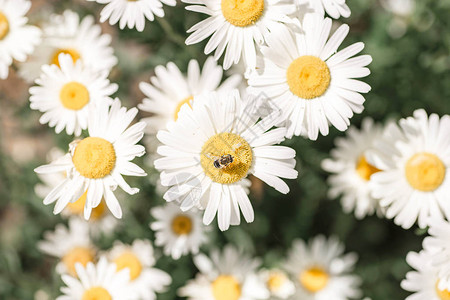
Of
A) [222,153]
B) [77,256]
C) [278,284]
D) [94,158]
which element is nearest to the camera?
[222,153]

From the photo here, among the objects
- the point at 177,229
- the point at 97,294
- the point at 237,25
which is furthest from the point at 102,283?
the point at 237,25

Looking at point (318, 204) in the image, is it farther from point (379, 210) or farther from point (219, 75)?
point (219, 75)

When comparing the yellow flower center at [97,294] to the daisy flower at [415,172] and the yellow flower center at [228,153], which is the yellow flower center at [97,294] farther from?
the daisy flower at [415,172]

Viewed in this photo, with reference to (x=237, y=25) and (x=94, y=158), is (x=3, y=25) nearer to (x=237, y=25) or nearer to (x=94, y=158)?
(x=94, y=158)

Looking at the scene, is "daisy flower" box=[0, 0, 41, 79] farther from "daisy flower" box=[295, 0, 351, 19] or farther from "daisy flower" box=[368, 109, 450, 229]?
"daisy flower" box=[368, 109, 450, 229]

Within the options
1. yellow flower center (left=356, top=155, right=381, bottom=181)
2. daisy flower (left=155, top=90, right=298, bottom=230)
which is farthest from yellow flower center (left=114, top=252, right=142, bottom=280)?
yellow flower center (left=356, top=155, right=381, bottom=181)

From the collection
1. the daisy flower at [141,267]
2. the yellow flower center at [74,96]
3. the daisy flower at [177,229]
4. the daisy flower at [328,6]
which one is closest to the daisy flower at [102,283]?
the daisy flower at [141,267]

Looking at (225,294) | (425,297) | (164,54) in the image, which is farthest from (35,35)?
(425,297)
